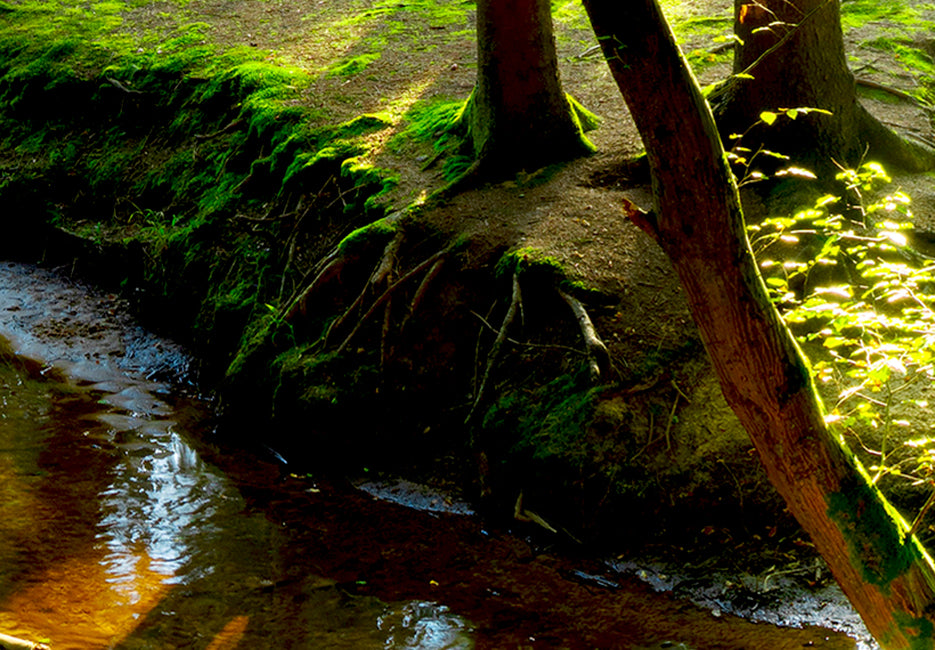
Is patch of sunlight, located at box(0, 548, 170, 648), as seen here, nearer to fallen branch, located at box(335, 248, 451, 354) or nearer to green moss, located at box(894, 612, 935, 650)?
fallen branch, located at box(335, 248, 451, 354)

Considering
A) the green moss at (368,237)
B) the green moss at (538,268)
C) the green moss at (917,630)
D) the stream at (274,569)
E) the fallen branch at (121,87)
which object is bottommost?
the stream at (274,569)

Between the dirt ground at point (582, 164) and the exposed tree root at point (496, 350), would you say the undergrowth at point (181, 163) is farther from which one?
the exposed tree root at point (496, 350)

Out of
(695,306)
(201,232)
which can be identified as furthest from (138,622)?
(201,232)

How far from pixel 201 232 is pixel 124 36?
557 cm

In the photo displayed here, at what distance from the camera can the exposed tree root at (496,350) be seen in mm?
6922

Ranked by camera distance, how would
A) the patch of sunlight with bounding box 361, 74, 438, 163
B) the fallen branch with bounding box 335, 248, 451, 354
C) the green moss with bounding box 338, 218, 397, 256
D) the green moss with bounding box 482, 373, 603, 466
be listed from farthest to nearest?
1. the patch of sunlight with bounding box 361, 74, 438, 163
2. the green moss with bounding box 338, 218, 397, 256
3. the fallen branch with bounding box 335, 248, 451, 354
4. the green moss with bounding box 482, 373, 603, 466

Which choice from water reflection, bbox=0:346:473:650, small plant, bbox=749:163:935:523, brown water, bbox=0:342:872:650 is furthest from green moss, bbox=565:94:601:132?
water reflection, bbox=0:346:473:650

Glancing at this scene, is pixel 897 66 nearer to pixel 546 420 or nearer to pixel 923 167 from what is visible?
pixel 923 167

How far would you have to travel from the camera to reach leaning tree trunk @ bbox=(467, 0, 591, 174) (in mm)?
7922

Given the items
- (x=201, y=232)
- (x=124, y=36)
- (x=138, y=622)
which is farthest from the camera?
(x=124, y=36)

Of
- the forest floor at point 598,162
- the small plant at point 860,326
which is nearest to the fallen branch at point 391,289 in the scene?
the forest floor at point 598,162

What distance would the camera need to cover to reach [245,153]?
10273 mm

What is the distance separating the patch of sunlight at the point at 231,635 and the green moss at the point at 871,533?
3387mm

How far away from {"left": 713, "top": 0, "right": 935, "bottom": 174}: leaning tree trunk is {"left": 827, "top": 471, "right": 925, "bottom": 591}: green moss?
13.6ft
